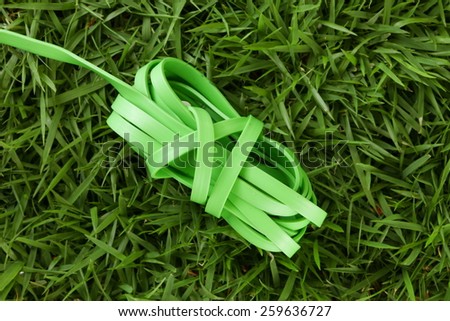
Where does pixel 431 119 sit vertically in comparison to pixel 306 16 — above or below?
below

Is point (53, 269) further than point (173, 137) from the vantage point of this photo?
Yes

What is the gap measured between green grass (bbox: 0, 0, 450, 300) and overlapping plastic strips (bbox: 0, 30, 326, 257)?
0.16ft

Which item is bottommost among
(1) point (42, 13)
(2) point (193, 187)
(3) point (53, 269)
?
(3) point (53, 269)

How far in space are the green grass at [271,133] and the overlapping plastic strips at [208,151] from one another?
50mm

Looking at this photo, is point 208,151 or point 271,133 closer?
point 208,151

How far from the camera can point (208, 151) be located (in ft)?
2.85

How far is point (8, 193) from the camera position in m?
1.01

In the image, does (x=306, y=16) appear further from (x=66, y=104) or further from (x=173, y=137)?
(x=66, y=104)

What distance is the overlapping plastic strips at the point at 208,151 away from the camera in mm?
875

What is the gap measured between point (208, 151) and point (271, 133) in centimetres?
15

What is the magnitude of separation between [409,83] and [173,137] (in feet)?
1.38

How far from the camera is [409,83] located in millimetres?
977

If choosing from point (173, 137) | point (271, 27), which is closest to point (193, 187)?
point (173, 137)

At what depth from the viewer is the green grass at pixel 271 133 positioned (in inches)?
37.6
